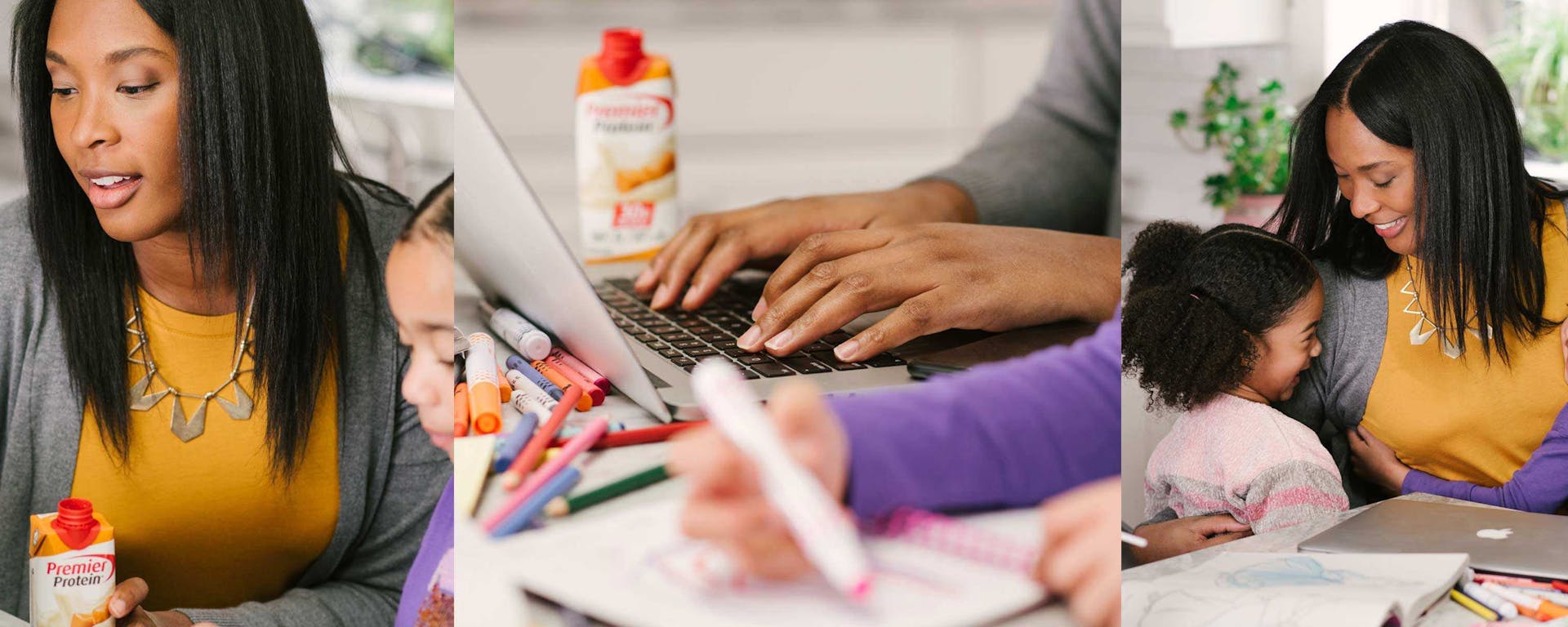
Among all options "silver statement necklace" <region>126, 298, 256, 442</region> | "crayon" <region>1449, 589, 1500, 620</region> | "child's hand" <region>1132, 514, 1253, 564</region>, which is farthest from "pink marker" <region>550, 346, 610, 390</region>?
"child's hand" <region>1132, 514, 1253, 564</region>

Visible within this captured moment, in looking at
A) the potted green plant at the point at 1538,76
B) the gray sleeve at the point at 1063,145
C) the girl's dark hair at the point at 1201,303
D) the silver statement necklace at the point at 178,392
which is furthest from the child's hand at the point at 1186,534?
the silver statement necklace at the point at 178,392

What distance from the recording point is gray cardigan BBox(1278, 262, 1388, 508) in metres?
1.77

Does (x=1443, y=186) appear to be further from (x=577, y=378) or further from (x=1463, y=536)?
(x=577, y=378)

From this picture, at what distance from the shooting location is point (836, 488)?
0.56 m

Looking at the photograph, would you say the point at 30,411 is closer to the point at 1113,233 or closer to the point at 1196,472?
the point at 1113,233

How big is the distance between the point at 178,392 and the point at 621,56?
587 millimetres

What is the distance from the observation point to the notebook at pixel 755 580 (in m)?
0.57

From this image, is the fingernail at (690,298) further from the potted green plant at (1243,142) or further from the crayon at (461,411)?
the potted green plant at (1243,142)

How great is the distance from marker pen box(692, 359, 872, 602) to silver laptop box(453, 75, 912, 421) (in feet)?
0.23

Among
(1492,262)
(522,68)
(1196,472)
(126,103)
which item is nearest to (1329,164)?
(1492,262)

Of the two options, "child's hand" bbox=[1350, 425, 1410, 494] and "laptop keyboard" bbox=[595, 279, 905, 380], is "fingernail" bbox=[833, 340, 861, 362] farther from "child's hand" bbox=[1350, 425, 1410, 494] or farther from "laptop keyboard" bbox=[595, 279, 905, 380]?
"child's hand" bbox=[1350, 425, 1410, 494]

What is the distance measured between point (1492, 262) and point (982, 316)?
52.1 inches

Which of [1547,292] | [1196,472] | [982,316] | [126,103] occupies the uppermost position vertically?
[126,103]

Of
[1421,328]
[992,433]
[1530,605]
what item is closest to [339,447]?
[992,433]
